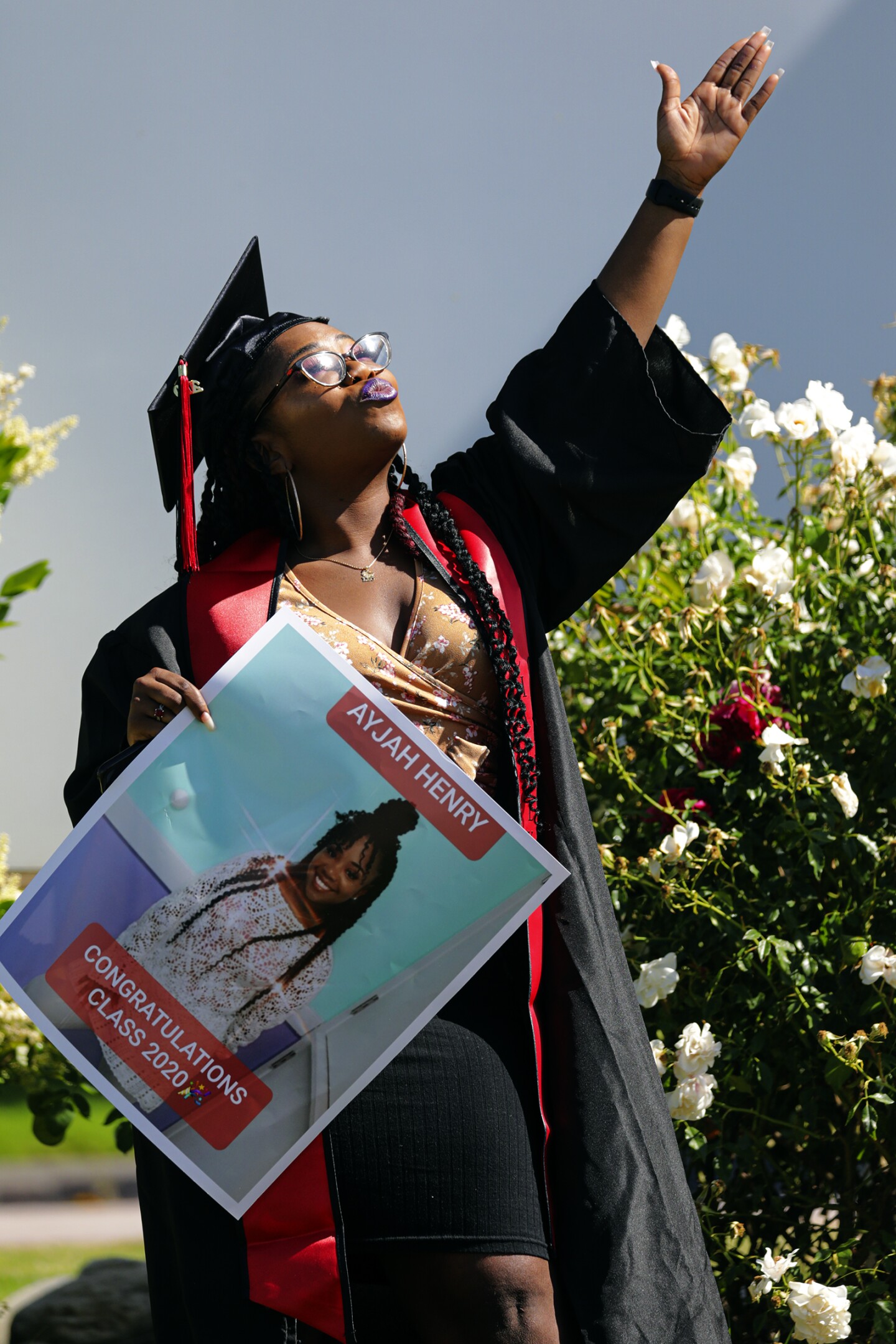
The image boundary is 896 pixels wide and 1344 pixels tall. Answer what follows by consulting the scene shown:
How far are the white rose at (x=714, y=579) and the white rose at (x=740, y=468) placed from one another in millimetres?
323

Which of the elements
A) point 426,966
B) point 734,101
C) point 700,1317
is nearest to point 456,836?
point 426,966

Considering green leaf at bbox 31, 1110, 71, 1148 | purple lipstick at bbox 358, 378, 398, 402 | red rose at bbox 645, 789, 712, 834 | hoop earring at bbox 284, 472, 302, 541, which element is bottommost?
green leaf at bbox 31, 1110, 71, 1148

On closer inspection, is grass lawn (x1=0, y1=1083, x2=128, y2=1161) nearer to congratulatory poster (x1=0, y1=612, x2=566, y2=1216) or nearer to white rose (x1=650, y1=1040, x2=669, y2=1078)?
white rose (x1=650, y1=1040, x2=669, y2=1078)

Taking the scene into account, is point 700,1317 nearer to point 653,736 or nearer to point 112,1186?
point 653,736

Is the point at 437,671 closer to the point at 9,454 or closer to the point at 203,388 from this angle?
the point at 203,388

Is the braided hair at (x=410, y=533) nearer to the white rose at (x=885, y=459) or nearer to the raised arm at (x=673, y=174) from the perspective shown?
the raised arm at (x=673, y=174)

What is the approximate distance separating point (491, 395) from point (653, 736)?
1754 millimetres

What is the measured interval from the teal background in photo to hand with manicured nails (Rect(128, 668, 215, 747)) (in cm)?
2

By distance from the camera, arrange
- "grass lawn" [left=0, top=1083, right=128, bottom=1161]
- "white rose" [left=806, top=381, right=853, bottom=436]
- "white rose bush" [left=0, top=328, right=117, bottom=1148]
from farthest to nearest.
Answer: "grass lawn" [left=0, top=1083, right=128, bottom=1161]
"white rose bush" [left=0, top=328, right=117, bottom=1148]
"white rose" [left=806, top=381, right=853, bottom=436]

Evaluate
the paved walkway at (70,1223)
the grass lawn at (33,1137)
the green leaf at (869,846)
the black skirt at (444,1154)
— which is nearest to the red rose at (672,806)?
the green leaf at (869,846)

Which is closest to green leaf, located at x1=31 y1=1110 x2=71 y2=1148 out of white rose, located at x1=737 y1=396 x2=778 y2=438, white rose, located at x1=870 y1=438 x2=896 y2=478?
white rose, located at x1=737 y1=396 x2=778 y2=438

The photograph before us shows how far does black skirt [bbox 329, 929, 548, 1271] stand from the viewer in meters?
1.53

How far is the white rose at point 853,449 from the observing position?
7.52ft

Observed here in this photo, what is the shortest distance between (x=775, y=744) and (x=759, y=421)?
2.23 ft
